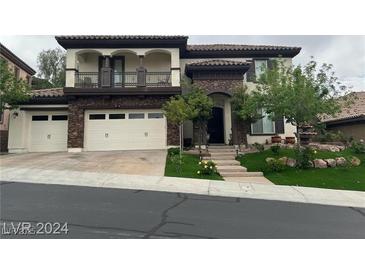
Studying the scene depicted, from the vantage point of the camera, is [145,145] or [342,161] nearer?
[342,161]

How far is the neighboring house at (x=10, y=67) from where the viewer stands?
1983cm

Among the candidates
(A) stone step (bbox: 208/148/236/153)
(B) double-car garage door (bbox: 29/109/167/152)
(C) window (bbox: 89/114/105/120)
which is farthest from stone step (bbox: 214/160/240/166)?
(C) window (bbox: 89/114/105/120)

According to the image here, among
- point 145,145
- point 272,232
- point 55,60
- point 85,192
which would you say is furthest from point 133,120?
point 55,60

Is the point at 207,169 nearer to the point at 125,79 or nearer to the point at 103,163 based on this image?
Answer: the point at 103,163

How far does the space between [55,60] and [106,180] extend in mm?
27882

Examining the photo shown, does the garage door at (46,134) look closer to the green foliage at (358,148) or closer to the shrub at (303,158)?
the shrub at (303,158)

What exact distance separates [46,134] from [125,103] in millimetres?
5591

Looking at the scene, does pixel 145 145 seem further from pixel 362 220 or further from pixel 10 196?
pixel 362 220

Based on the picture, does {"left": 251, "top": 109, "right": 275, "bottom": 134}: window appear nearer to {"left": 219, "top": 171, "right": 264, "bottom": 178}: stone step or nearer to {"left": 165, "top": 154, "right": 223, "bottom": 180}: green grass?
{"left": 165, "top": 154, "right": 223, "bottom": 180}: green grass

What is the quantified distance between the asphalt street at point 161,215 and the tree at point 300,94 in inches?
221

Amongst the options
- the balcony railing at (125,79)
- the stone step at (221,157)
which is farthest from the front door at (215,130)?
the balcony railing at (125,79)

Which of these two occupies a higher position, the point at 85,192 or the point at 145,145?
the point at 145,145

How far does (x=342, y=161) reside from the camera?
46.2ft

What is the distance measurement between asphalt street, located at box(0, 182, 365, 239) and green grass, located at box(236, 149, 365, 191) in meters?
3.12
